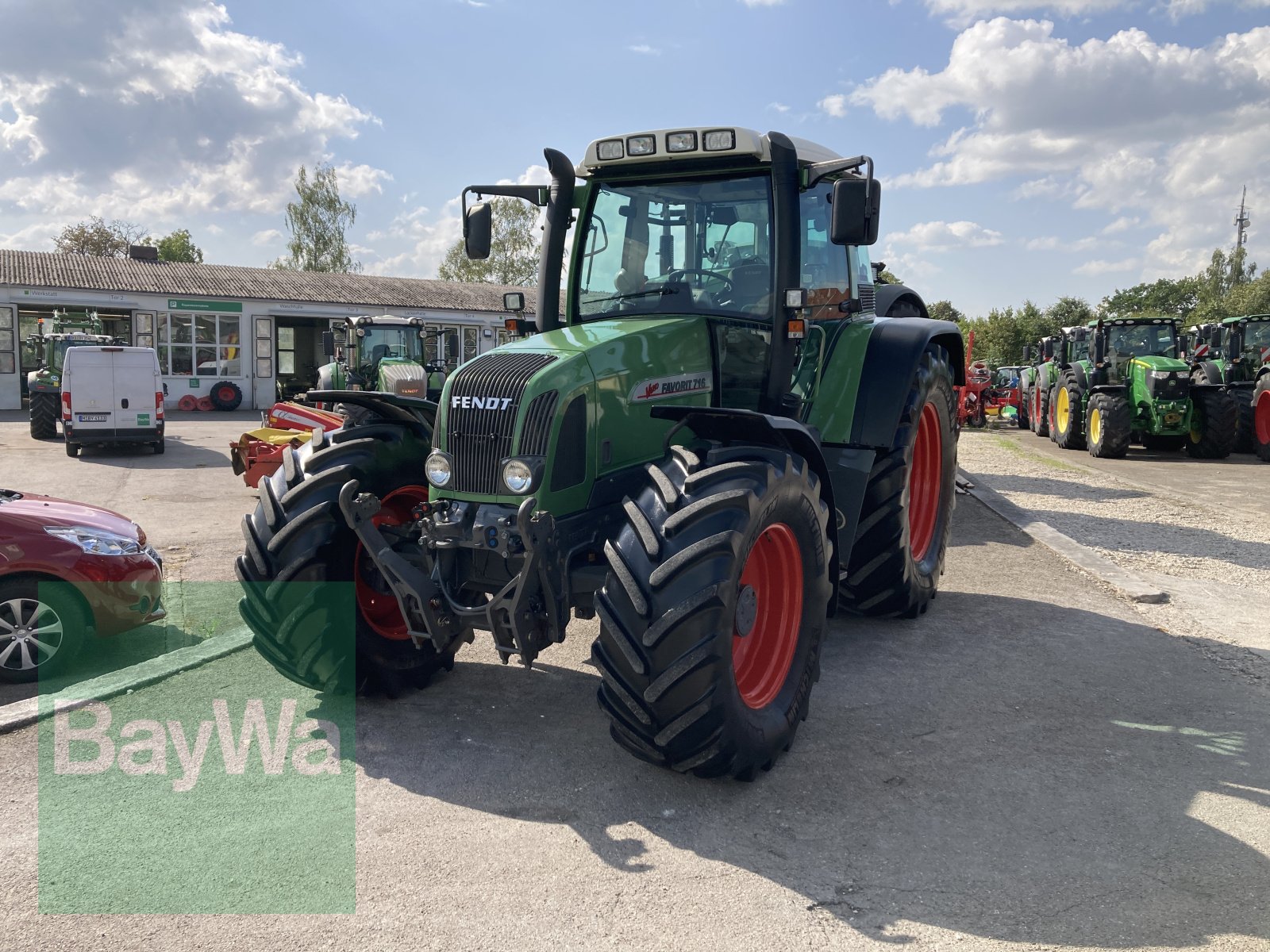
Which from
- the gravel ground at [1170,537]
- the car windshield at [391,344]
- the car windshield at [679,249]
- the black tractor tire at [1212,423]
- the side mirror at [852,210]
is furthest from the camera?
the car windshield at [391,344]

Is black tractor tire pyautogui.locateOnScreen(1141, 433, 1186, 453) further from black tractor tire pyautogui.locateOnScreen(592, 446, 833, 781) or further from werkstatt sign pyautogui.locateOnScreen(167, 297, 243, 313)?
werkstatt sign pyautogui.locateOnScreen(167, 297, 243, 313)

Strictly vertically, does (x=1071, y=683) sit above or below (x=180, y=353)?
below

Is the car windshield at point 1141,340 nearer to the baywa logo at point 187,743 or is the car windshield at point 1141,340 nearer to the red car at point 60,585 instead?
the red car at point 60,585

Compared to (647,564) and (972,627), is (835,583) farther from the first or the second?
(972,627)

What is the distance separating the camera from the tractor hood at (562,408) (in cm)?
402

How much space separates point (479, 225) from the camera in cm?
521

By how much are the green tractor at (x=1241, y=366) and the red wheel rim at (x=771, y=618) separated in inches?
633

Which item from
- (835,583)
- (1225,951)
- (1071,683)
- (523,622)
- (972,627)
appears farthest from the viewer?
(972,627)

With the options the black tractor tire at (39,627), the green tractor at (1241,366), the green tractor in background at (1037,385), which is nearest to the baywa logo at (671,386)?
the black tractor tire at (39,627)

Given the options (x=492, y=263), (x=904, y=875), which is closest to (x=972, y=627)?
(x=904, y=875)

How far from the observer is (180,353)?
2934 centimetres

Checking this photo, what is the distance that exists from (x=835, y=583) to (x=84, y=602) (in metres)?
4.20

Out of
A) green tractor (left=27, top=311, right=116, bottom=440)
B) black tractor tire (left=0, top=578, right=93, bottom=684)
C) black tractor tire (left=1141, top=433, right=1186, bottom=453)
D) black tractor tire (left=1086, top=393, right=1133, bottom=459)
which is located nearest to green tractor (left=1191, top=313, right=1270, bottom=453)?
black tractor tire (left=1141, top=433, right=1186, bottom=453)

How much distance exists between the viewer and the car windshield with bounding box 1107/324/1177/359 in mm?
18969
